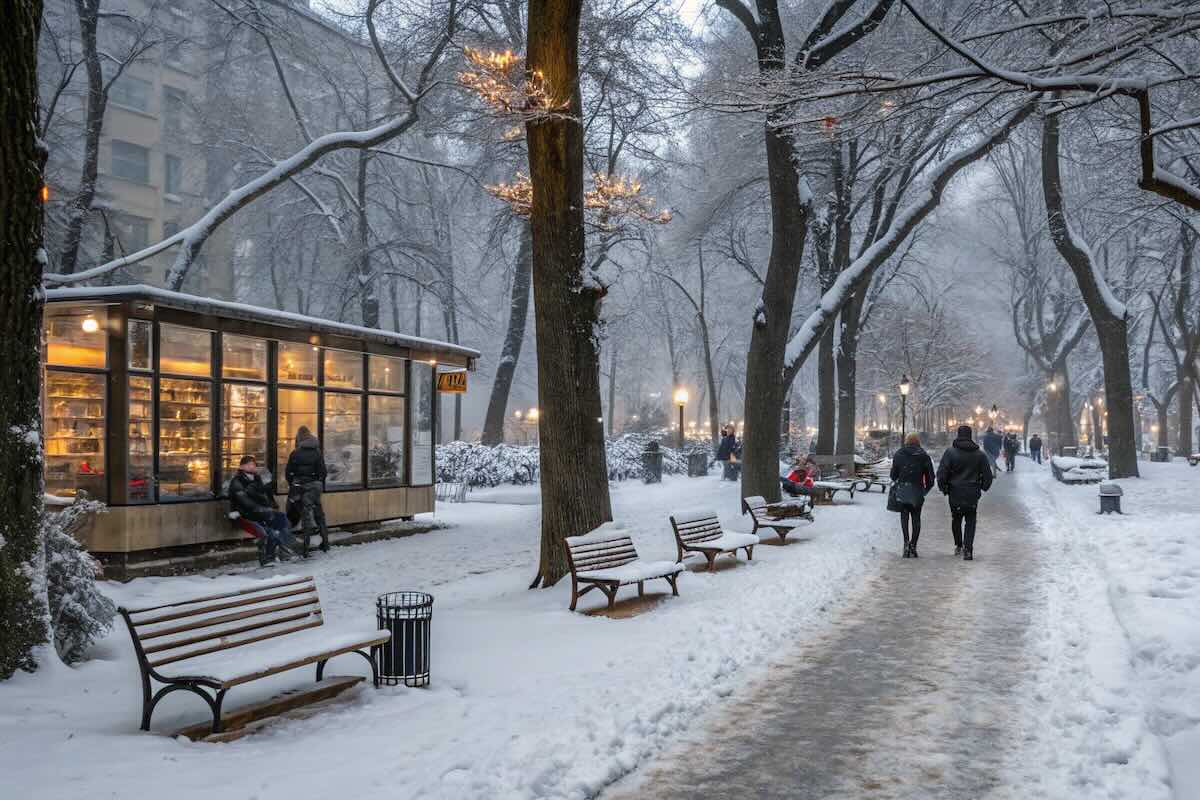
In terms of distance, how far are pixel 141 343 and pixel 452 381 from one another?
8.04 meters

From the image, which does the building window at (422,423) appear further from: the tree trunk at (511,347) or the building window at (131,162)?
the building window at (131,162)

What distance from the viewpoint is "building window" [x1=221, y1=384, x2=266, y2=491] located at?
14844 mm

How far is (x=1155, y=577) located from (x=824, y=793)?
781 cm

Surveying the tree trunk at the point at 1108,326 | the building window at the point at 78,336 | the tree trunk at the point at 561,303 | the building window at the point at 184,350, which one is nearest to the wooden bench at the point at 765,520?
the tree trunk at the point at 561,303

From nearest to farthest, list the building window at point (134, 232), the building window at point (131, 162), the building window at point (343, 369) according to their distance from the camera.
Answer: the building window at point (343, 369)
the building window at point (134, 232)
the building window at point (131, 162)

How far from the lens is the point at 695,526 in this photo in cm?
1348

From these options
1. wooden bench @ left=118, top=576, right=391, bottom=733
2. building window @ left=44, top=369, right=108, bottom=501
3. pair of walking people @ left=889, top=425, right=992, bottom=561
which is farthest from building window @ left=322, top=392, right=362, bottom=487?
pair of walking people @ left=889, top=425, right=992, bottom=561

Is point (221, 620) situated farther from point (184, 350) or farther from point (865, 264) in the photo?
point (865, 264)

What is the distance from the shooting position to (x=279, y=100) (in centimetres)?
3522

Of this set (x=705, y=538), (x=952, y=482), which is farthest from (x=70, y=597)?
(x=952, y=482)

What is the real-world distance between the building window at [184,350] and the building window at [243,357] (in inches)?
11.8

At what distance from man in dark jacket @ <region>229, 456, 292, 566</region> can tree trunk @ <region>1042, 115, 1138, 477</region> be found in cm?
2097

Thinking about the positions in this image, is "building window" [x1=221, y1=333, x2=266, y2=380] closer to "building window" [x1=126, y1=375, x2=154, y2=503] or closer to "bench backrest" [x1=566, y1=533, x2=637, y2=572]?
"building window" [x1=126, y1=375, x2=154, y2=503]

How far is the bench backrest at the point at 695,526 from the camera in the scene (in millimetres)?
13102
